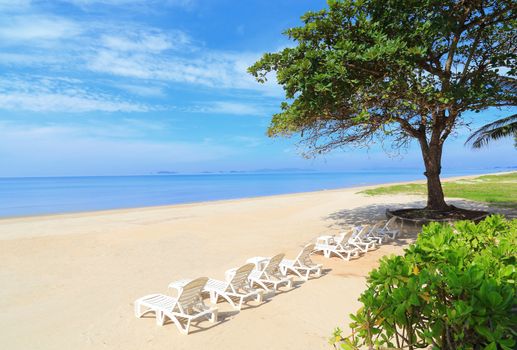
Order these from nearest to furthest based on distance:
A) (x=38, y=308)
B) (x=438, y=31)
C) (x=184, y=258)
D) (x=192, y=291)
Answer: (x=192, y=291)
(x=38, y=308)
(x=438, y=31)
(x=184, y=258)

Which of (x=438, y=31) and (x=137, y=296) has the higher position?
(x=438, y=31)

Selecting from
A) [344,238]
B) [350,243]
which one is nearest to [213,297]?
[344,238]

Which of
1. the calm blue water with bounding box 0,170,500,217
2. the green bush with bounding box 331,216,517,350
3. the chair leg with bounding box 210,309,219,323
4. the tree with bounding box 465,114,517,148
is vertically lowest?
the calm blue water with bounding box 0,170,500,217

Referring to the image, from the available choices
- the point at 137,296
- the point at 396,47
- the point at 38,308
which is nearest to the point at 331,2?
the point at 396,47

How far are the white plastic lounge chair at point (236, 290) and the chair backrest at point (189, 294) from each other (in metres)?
0.73

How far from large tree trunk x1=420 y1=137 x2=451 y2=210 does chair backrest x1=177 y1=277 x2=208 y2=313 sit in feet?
35.8

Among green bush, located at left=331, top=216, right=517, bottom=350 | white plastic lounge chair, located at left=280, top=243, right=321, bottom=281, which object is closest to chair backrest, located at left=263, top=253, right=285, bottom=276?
white plastic lounge chair, located at left=280, top=243, right=321, bottom=281

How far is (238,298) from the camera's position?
6.71m

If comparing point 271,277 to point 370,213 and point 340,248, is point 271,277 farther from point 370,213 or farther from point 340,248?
point 370,213

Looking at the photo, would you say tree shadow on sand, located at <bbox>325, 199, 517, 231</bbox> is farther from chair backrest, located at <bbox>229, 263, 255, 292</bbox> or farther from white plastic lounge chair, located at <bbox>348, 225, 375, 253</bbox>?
chair backrest, located at <bbox>229, 263, 255, 292</bbox>

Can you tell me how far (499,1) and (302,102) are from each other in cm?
679

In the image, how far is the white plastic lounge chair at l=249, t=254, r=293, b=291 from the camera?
279 inches

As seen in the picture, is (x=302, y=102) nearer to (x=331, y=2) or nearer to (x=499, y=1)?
(x=331, y=2)

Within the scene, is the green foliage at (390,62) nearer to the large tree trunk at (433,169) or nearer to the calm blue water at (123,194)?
the large tree trunk at (433,169)
